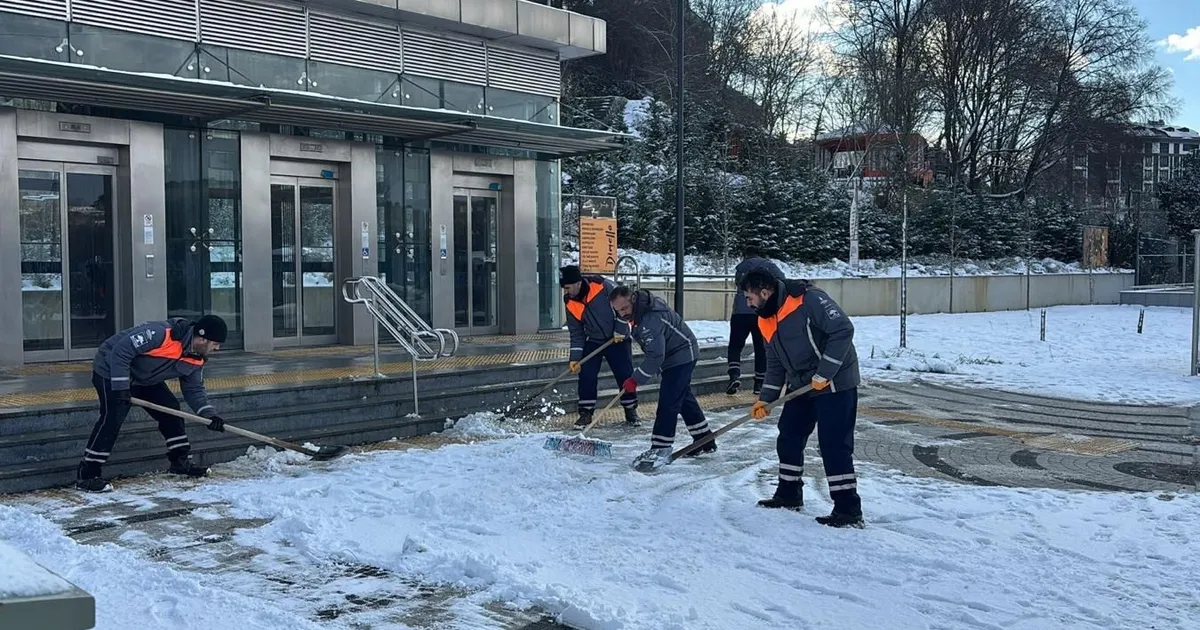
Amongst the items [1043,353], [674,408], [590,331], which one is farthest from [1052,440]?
[1043,353]

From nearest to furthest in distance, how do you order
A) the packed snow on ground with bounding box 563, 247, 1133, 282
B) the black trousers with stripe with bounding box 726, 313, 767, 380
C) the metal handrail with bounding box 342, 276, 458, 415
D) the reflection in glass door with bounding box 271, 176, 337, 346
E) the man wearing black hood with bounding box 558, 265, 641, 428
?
the metal handrail with bounding box 342, 276, 458, 415
the man wearing black hood with bounding box 558, 265, 641, 428
the black trousers with stripe with bounding box 726, 313, 767, 380
the reflection in glass door with bounding box 271, 176, 337, 346
the packed snow on ground with bounding box 563, 247, 1133, 282

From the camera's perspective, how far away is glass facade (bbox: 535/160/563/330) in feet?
60.1

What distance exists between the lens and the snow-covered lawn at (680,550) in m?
5.24

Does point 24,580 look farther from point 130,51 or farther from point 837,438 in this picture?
point 130,51

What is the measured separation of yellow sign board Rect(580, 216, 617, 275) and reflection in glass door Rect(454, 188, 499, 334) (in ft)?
5.25

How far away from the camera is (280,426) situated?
9859 millimetres

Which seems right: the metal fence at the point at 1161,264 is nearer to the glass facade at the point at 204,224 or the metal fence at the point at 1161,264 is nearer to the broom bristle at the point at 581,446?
the glass facade at the point at 204,224

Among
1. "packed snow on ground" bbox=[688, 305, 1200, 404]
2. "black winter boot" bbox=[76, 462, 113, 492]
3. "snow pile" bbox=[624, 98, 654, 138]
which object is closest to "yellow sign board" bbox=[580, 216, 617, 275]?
"packed snow on ground" bbox=[688, 305, 1200, 404]

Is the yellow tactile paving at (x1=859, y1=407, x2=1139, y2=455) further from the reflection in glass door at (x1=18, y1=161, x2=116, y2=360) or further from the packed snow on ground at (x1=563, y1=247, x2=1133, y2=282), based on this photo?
the packed snow on ground at (x1=563, y1=247, x2=1133, y2=282)

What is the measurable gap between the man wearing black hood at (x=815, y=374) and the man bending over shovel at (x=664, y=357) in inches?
75.0

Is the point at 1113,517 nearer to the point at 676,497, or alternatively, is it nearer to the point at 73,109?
the point at 676,497

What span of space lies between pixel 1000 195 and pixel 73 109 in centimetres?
3694

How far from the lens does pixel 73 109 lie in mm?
12422

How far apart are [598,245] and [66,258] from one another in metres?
8.90
